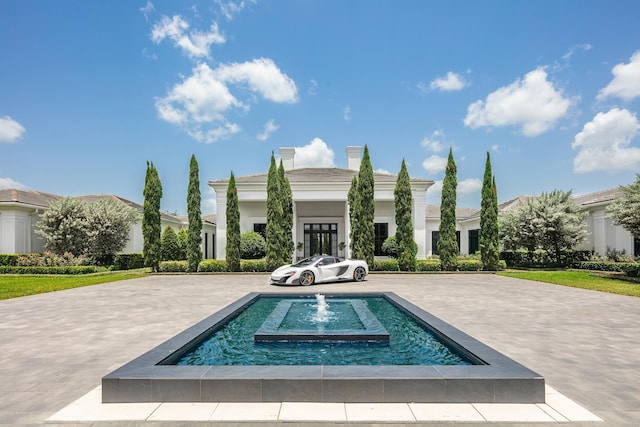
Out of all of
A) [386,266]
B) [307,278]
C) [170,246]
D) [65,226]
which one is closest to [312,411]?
[307,278]

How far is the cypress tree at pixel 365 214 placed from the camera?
21812 mm

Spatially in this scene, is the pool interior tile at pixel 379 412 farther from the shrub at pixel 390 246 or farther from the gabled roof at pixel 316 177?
the gabled roof at pixel 316 177

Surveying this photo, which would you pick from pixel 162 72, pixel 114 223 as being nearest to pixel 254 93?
pixel 162 72

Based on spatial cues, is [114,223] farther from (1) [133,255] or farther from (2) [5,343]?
(2) [5,343]

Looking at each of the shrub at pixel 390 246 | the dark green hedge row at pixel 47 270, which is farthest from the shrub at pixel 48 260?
the shrub at pixel 390 246

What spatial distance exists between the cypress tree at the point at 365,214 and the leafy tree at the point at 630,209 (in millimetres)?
11730

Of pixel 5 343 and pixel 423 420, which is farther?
pixel 5 343

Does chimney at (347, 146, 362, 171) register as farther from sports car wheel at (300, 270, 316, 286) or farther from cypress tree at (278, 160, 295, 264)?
sports car wheel at (300, 270, 316, 286)

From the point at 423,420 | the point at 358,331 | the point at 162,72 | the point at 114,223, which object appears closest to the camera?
the point at 423,420

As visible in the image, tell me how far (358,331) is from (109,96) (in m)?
15.5

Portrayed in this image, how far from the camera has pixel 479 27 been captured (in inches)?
523

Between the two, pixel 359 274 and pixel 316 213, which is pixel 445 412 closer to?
pixel 359 274

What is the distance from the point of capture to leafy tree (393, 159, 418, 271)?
2109 cm

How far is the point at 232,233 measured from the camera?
70.0 ft
